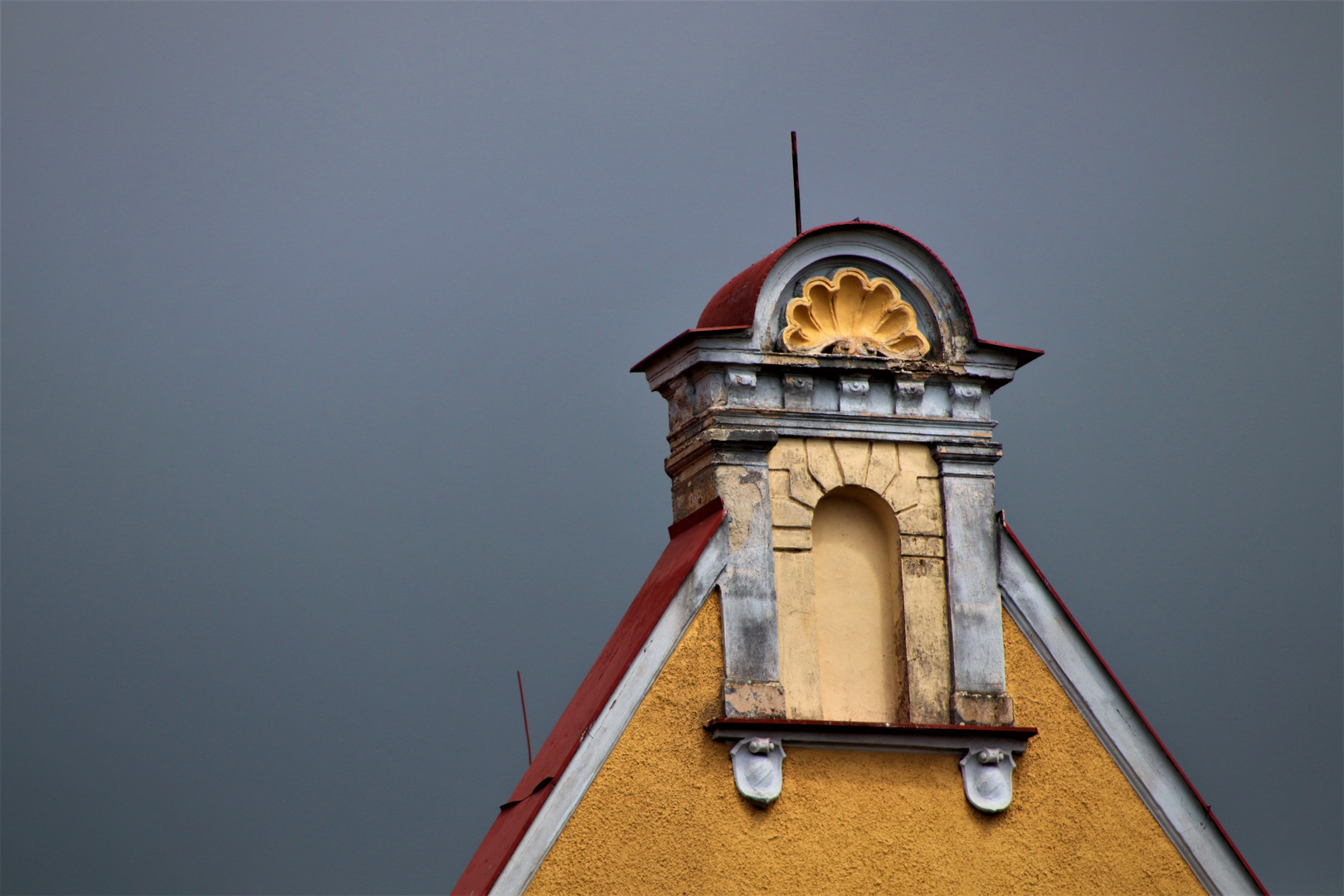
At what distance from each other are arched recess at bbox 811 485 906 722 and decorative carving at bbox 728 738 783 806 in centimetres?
72

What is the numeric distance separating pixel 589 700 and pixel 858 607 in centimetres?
188

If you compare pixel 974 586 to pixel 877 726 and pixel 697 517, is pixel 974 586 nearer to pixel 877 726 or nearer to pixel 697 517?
pixel 877 726

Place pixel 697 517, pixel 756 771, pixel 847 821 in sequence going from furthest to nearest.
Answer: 1. pixel 697 517
2. pixel 847 821
3. pixel 756 771

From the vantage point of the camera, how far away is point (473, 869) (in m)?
11.6

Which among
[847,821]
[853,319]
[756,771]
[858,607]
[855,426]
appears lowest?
[847,821]

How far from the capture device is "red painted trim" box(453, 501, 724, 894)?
Result: 11.2 meters

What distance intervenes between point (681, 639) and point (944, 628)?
1754 mm

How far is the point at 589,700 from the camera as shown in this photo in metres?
11.8

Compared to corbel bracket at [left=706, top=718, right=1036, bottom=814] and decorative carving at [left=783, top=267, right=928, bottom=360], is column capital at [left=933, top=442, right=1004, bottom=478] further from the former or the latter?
corbel bracket at [left=706, top=718, right=1036, bottom=814]

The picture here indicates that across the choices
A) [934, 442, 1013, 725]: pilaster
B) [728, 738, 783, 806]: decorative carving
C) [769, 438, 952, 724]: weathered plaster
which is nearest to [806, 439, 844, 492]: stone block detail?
[769, 438, 952, 724]: weathered plaster

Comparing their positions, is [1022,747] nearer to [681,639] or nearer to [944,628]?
[944,628]

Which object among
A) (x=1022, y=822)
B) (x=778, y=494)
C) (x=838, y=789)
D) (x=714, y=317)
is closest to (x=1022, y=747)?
(x=1022, y=822)

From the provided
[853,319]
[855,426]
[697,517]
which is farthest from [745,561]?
[853,319]

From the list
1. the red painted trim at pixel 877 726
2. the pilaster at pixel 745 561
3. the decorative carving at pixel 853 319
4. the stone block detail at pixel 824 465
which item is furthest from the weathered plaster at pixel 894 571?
the decorative carving at pixel 853 319
